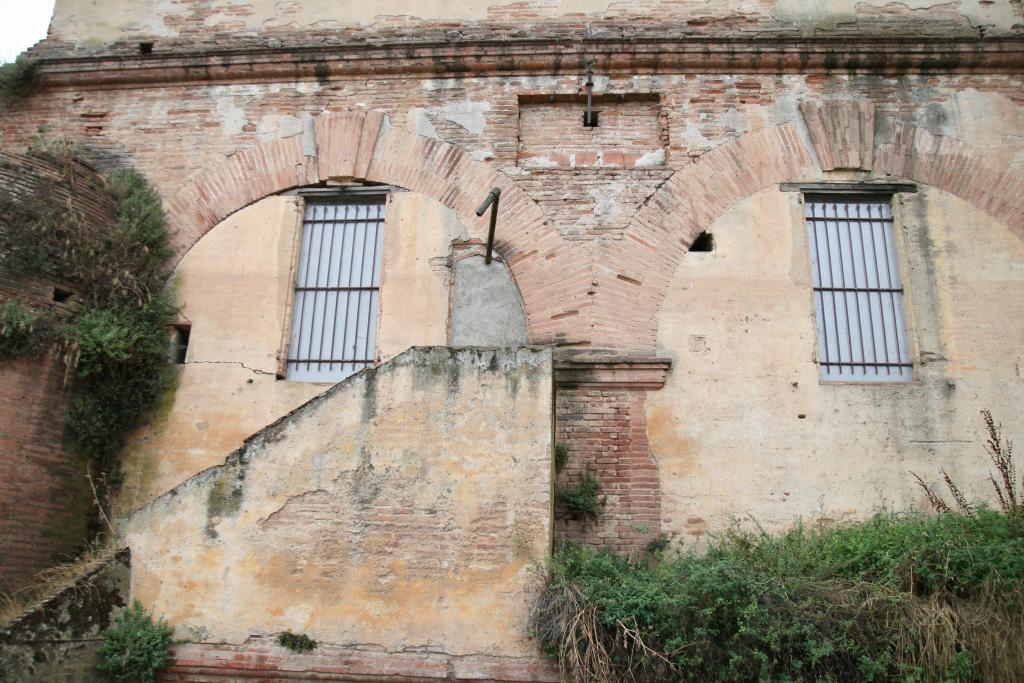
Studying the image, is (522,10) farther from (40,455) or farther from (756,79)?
(40,455)

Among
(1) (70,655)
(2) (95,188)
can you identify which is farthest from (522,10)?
(1) (70,655)

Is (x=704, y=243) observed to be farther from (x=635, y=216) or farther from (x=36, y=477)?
(x=36, y=477)

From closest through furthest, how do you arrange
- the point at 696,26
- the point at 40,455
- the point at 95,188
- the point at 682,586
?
the point at 682,586 → the point at 40,455 → the point at 95,188 → the point at 696,26

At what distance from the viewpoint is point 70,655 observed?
6367mm

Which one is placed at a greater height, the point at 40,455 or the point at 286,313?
the point at 286,313

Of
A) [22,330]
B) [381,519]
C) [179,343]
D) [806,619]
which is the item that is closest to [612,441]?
[381,519]

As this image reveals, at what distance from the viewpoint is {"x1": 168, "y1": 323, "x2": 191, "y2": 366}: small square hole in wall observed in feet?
29.8

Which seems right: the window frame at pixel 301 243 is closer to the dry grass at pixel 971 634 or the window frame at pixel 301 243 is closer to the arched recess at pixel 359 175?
the arched recess at pixel 359 175

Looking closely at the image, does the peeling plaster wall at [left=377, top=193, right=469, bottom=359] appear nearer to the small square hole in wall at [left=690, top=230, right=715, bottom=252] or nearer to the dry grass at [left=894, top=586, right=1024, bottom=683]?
the small square hole in wall at [left=690, top=230, right=715, bottom=252]

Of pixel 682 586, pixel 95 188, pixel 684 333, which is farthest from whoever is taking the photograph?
pixel 95 188

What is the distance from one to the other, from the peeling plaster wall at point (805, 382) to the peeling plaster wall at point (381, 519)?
2.06 metres

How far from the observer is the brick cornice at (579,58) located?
9.68 meters

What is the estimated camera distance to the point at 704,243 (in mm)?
9141

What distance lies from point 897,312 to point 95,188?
8454 mm
